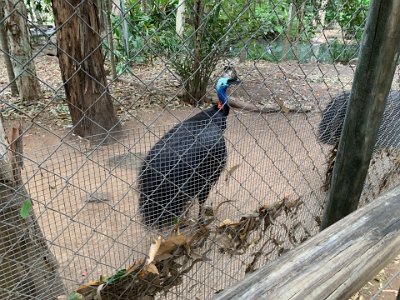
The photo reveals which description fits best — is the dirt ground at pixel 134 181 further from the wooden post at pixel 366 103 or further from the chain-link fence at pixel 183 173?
the wooden post at pixel 366 103

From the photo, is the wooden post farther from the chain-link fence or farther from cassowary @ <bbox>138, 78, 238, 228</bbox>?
cassowary @ <bbox>138, 78, 238, 228</bbox>

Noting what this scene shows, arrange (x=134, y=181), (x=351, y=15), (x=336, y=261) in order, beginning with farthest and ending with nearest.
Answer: (x=351, y=15) → (x=134, y=181) → (x=336, y=261)

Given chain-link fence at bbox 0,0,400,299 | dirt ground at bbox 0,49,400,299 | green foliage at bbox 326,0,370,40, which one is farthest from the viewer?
green foliage at bbox 326,0,370,40

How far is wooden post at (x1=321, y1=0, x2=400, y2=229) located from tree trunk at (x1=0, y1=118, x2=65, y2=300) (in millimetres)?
1004

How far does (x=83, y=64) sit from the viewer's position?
363 cm

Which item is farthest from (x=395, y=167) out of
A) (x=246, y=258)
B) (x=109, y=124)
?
(x=109, y=124)

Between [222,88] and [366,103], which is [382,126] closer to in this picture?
[366,103]

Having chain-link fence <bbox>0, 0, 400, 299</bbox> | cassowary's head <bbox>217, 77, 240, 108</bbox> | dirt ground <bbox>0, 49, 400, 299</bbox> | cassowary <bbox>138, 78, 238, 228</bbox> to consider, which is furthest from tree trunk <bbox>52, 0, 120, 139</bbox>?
cassowary <bbox>138, 78, 238, 228</bbox>

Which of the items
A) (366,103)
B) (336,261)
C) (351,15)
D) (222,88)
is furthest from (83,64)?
(336,261)

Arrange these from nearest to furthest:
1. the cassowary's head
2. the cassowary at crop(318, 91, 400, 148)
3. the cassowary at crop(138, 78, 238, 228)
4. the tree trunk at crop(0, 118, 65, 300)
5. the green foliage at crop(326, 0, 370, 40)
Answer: the tree trunk at crop(0, 118, 65, 300), the green foliage at crop(326, 0, 370, 40), the cassowary at crop(138, 78, 238, 228), the cassowary at crop(318, 91, 400, 148), the cassowary's head

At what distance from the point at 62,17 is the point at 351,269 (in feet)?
11.6

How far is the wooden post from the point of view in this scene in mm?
1027

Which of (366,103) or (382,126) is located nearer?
(366,103)

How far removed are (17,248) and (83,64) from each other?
8.66ft
